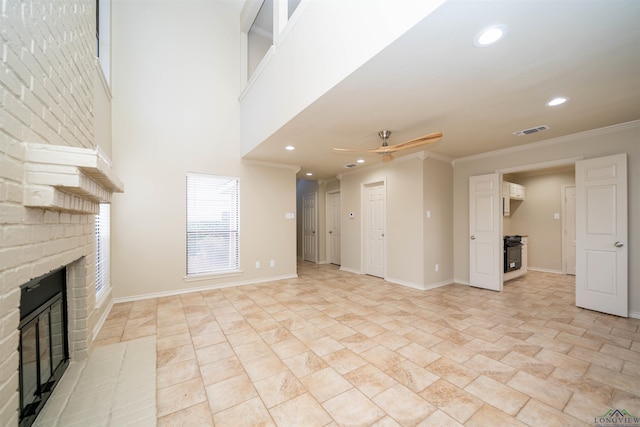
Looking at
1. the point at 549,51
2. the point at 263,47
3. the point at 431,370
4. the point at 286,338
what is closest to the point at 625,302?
the point at 431,370

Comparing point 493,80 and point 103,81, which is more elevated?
point 103,81

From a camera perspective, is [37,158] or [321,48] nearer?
[37,158]

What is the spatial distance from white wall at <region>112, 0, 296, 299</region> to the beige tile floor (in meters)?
0.79

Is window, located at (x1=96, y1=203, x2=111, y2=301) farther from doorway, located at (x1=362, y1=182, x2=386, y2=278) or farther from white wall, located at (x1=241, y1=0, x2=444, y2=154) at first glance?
doorway, located at (x1=362, y1=182, x2=386, y2=278)

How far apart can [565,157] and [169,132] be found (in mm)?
6199

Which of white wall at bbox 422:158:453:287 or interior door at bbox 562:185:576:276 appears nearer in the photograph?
white wall at bbox 422:158:453:287

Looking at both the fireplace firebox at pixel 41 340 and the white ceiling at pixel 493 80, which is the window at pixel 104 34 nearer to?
the white ceiling at pixel 493 80

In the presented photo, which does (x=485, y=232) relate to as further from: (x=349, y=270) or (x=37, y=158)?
(x=37, y=158)

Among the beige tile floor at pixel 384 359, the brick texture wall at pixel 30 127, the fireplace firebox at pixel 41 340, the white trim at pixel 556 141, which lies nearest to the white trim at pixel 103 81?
the brick texture wall at pixel 30 127

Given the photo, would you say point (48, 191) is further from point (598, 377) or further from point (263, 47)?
point (263, 47)

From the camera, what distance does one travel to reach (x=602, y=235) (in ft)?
11.5

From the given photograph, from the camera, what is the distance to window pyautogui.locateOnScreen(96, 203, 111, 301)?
3223mm

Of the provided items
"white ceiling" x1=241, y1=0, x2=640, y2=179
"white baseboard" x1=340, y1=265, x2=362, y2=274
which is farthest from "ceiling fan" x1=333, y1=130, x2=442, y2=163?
"white baseboard" x1=340, y1=265, x2=362, y2=274

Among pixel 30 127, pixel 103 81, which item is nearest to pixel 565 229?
pixel 30 127
